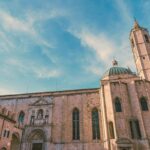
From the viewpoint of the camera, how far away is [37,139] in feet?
86.6

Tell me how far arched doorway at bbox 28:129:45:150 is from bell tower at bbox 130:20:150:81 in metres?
19.4

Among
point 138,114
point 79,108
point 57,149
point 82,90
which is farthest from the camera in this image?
point 82,90

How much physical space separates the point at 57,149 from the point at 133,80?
15629mm

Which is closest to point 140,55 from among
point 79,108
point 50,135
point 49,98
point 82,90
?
point 82,90

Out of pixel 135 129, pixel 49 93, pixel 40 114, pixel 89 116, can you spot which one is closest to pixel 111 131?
pixel 135 129

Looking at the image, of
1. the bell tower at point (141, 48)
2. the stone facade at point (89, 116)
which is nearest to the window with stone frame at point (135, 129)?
the stone facade at point (89, 116)

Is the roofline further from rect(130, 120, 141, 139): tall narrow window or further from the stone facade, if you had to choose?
rect(130, 120, 141, 139): tall narrow window

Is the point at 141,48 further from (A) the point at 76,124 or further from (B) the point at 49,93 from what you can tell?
(B) the point at 49,93

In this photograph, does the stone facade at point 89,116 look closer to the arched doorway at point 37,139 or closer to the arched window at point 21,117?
the arched doorway at point 37,139

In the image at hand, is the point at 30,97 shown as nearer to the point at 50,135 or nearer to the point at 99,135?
the point at 50,135

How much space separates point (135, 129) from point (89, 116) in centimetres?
722

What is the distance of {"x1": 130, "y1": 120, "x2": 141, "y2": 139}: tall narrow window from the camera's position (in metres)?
22.2

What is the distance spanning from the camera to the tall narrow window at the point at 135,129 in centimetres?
2223

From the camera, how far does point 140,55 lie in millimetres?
30203
